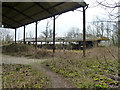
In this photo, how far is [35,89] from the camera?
2430 millimetres

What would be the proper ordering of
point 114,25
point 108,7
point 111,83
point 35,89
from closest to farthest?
point 35,89, point 111,83, point 108,7, point 114,25

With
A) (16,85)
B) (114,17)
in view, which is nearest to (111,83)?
(114,17)

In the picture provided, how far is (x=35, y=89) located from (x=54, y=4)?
6724 millimetres

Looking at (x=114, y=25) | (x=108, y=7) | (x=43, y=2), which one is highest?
(x=43, y=2)

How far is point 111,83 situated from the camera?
9.03 ft

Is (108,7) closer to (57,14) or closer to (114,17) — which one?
(114,17)

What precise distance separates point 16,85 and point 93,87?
82.8 inches

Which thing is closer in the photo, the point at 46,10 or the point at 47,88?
the point at 47,88

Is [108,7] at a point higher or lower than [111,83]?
higher

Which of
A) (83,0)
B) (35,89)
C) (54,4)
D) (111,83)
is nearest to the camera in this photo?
(35,89)

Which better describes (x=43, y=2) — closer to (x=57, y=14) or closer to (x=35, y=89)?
(x=57, y=14)

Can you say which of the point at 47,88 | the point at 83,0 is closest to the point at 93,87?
the point at 47,88

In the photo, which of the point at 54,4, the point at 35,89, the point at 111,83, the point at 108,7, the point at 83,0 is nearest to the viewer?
the point at 35,89

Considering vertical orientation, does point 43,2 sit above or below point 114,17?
above
